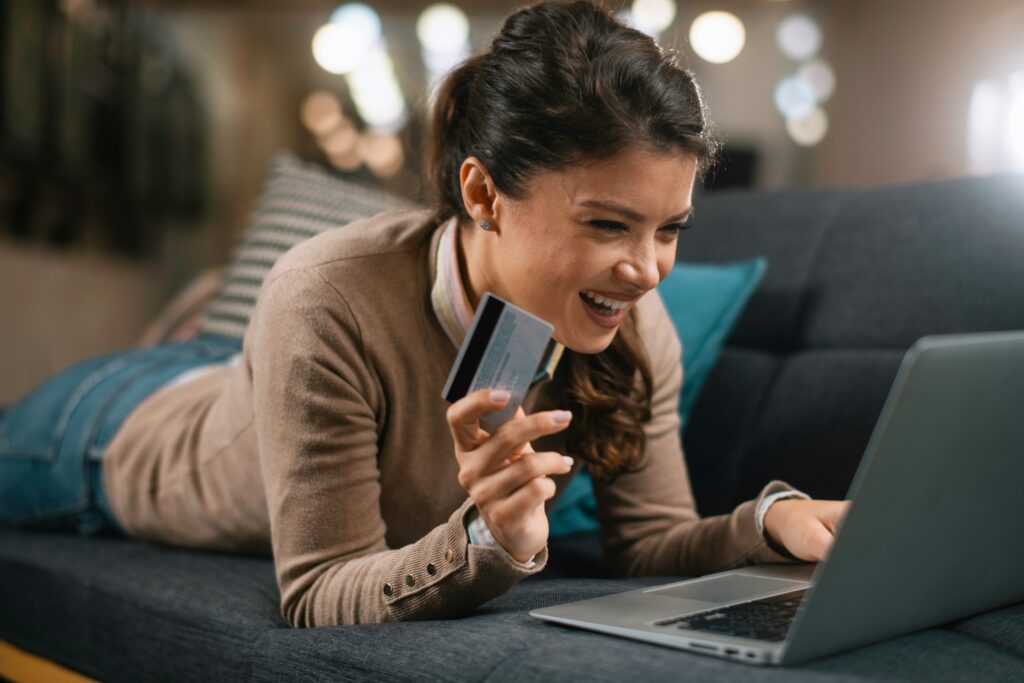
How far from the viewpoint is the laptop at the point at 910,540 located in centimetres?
64

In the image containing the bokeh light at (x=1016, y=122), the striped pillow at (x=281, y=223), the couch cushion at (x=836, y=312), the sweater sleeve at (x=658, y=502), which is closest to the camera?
the sweater sleeve at (x=658, y=502)

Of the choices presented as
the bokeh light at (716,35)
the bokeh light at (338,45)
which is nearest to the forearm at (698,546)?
the bokeh light at (716,35)

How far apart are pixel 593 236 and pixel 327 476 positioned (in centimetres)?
35

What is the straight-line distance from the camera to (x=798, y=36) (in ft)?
17.8

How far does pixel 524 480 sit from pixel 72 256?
3342 mm

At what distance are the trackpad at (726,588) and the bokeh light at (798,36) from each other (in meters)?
4.93

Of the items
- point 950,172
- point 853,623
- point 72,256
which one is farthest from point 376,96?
point 853,623

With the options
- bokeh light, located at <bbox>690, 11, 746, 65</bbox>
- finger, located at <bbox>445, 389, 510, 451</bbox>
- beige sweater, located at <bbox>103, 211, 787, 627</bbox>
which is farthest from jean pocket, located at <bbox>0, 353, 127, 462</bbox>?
bokeh light, located at <bbox>690, 11, 746, 65</bbox>

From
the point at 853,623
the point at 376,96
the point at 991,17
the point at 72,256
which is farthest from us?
the point at 376,96

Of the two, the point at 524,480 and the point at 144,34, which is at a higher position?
the point at 144,34

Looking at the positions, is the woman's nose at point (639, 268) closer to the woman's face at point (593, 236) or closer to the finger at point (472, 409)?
the woman's face at point (593, 236)

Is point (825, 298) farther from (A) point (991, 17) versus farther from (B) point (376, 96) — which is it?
(B) point (376, 96)

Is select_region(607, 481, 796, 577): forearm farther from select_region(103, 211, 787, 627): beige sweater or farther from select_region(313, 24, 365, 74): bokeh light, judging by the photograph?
select_region(313, 24, 365, 74): bokeh light

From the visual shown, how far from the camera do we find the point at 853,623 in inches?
28.5
